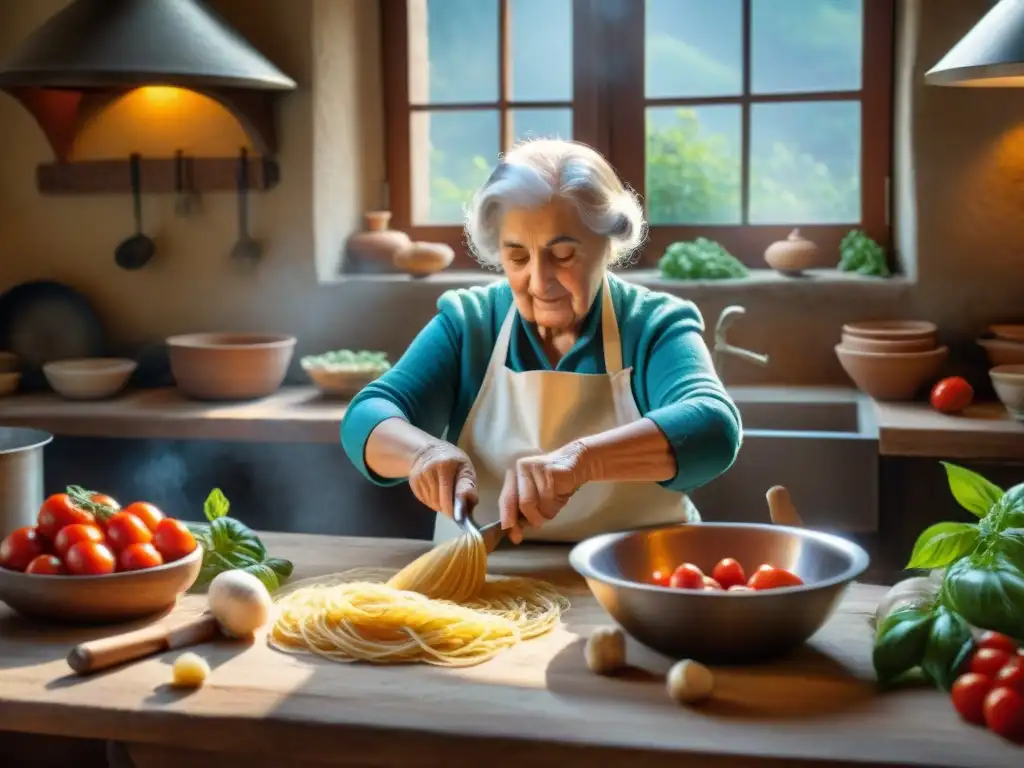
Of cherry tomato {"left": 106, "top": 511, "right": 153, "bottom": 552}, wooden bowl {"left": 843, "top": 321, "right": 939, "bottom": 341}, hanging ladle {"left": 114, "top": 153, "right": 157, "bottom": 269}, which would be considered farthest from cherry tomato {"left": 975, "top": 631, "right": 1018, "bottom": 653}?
hanging ladle {"left": 114, "top": 153, "right": 157, "bottom": 269}

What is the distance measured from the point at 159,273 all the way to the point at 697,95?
1.88m

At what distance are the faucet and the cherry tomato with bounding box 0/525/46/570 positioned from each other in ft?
7.12

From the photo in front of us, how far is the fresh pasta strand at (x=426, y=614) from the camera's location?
1.91 meters

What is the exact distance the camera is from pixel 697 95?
434cm

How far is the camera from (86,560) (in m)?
2.00

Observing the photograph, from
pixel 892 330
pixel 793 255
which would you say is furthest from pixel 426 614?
pixel 793 255

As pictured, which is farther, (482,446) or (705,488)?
(705,488)

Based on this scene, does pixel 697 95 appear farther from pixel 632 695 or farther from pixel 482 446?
pixel 632 695

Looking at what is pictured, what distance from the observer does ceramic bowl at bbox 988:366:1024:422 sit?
344 cm

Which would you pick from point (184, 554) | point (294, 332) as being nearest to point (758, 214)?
point (294, 332)

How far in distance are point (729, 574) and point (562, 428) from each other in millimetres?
730

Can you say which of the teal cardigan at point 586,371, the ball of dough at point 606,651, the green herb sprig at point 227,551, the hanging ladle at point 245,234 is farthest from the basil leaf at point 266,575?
the hanging ladle at point 245,234

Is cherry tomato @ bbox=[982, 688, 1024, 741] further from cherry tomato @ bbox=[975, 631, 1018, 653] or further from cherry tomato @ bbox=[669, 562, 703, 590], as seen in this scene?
cherry tomato @ bbox=[669, 562, 703, 590]

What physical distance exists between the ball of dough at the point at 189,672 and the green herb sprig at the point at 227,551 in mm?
413
